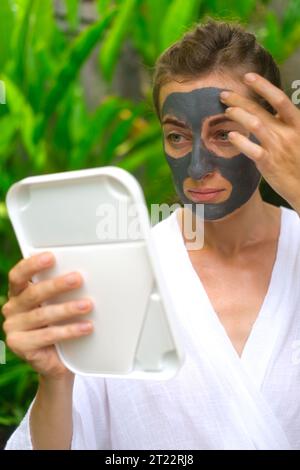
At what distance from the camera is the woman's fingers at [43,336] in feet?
2.28

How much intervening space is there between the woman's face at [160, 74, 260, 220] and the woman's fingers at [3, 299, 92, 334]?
313 mm

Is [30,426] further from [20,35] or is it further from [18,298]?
[20,35]

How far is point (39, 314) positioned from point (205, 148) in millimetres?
357

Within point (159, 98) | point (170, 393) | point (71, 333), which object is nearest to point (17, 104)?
point (159, 98)

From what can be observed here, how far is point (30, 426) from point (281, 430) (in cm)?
32

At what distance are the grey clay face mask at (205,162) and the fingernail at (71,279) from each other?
303 mm

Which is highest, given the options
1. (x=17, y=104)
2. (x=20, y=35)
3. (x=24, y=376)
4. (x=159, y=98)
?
(x=159, y=98)

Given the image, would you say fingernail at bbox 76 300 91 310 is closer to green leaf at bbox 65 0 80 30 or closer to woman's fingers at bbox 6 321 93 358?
Result: woman's fingers at bbox 6 321 93 358

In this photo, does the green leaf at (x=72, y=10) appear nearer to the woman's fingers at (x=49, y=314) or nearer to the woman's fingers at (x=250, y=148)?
the woman's fingers at (x=250, y=148)

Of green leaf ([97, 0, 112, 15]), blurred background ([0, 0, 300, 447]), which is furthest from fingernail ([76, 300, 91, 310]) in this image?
green leaf ([97, 0, 112, 15])

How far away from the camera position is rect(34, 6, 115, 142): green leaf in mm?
1938

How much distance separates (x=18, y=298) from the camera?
721mm

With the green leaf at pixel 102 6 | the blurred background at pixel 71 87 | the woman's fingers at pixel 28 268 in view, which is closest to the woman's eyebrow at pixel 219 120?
the woman's fingers at pixel 28 268

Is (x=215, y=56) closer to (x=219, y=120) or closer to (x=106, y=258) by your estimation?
(x=219, y=120)
